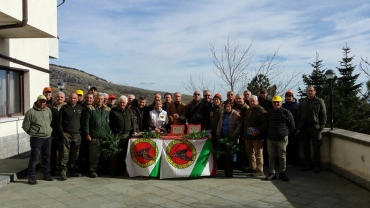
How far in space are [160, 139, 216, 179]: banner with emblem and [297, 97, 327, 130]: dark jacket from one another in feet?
7.39

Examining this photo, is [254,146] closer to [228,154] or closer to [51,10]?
[228,154]

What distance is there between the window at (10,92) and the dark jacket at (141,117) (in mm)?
4135

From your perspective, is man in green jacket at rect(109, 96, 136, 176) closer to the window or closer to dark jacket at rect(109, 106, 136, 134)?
dark jacket at rect(109, 106, 136, 134)

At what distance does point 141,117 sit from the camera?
8.02m

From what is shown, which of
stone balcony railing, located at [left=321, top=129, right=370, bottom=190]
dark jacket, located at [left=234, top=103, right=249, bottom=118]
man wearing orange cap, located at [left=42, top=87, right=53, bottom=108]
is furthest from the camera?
man wearing orange cap, located at [left=42, top=87, right=53, bottom=108]

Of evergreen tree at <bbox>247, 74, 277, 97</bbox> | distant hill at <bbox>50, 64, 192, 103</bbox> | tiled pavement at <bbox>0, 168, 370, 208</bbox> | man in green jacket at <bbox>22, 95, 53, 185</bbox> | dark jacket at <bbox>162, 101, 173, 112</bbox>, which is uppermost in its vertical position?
distant hill at <bbox>50, 64, 192, 103</bbox>

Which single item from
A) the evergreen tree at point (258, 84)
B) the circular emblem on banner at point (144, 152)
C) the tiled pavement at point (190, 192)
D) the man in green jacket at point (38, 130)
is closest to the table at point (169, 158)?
the circular emblem on banner at point (144, 152)

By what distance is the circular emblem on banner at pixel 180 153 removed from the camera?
6.92 metres

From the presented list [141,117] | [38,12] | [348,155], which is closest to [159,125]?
[141,117]

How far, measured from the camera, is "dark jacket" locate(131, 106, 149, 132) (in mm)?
7920

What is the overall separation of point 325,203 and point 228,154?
2206 mm

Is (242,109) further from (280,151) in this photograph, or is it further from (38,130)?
(38,130)

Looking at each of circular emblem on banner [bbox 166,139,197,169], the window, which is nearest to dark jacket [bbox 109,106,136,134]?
circular emblem on banner [bbox 166,139,197,169]

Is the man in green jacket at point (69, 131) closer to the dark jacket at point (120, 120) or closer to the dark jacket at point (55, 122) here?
the dark jacket at point (55, 122)
